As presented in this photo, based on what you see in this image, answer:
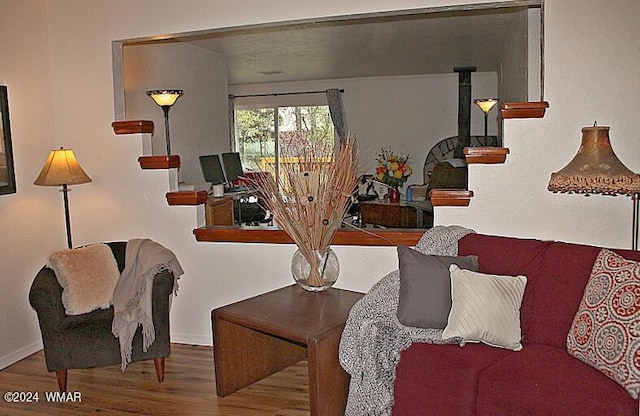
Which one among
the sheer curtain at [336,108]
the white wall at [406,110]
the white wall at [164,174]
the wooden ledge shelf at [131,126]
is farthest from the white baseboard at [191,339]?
the sheer curtain at [336,108]

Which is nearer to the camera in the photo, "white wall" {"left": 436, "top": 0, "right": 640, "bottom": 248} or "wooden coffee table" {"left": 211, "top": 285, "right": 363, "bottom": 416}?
"wooden coffee table" {"left": 211, "top": 285, "right": 363, "bottom": 416}

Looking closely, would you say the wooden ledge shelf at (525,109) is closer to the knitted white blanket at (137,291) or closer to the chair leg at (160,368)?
the knitted white blanket at (137,291)

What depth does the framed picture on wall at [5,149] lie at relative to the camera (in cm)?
387

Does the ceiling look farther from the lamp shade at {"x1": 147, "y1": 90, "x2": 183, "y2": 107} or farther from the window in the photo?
the window

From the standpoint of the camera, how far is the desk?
4.48m

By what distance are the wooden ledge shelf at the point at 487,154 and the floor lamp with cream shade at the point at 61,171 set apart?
246cm

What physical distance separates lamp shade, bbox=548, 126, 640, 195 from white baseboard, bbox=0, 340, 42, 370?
347 centimetres

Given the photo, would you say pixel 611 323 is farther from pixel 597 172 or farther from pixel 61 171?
pixel 61 171

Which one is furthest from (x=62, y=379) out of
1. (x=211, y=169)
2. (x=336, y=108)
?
(x=336, y=108)

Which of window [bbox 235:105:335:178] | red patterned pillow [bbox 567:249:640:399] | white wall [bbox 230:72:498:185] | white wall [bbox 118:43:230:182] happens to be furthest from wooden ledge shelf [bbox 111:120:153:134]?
window [bbox 235:105:335:178]

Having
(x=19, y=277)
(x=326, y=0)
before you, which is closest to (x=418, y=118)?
(x=326, y=0)

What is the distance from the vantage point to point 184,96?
645 centimetres

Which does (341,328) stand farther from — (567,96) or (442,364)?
(567,96)

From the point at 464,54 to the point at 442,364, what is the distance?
5532 millimetres
